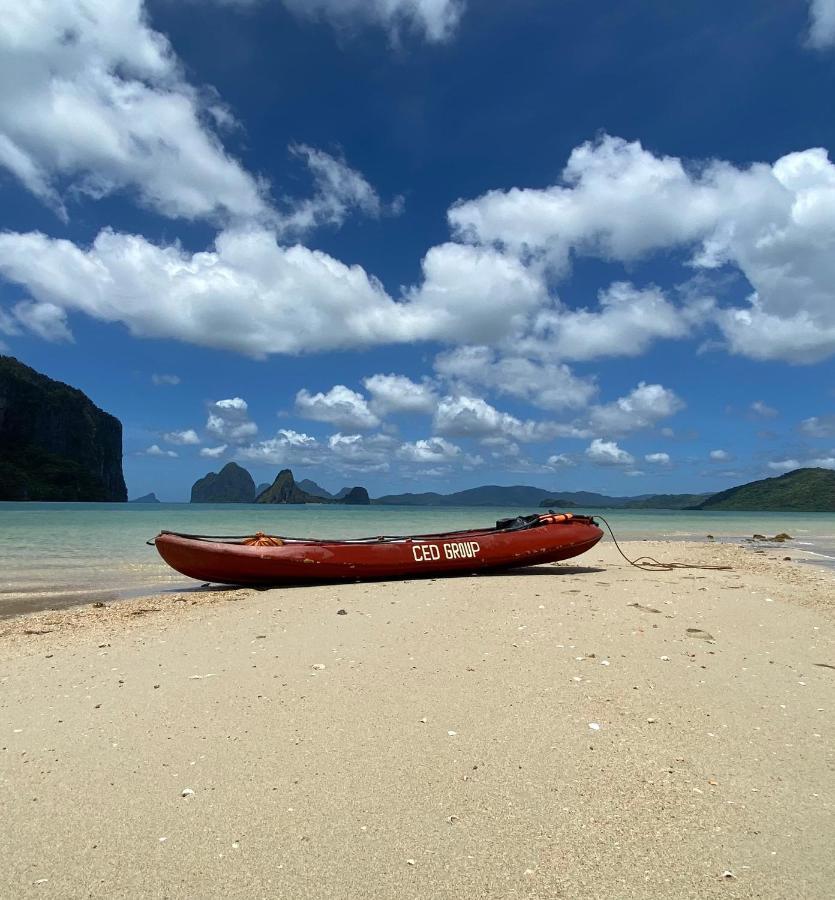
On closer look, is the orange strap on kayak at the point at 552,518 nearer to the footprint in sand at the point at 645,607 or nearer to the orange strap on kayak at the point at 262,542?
the footprint in sand at the point at 645,607

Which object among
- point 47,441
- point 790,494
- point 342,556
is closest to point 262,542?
point 342,556

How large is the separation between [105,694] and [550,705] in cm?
378

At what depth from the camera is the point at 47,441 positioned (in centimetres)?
13238

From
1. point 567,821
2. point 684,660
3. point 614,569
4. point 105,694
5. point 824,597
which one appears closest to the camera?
point 567,821

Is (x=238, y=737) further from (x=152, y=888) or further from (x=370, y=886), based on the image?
(x=370, y=886)

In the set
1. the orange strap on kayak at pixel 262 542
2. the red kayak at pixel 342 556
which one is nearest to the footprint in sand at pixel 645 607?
the red kayak at pixel 342 556

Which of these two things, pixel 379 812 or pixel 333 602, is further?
pixel 333 602

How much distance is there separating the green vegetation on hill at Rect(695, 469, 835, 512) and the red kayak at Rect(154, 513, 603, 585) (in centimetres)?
13569

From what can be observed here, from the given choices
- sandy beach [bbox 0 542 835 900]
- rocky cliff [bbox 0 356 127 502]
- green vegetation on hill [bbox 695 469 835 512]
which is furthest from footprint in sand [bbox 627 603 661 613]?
green vegetation on hill [bbox 695 469 835 512]

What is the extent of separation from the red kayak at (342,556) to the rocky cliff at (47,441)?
407ft

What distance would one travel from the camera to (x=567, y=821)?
3156 mm

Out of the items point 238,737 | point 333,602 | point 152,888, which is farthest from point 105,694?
point 333,602

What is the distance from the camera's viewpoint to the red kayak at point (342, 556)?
1228 centimetres

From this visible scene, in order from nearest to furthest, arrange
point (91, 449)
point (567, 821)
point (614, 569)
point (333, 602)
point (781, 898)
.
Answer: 1. point (781, 898)
2. point (567, 821)
3. point (333, 602)
4. point (614, 569)
5. point (91, 449)
